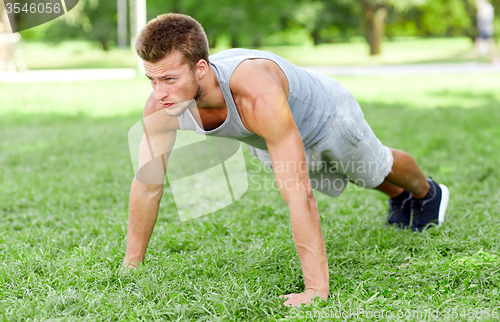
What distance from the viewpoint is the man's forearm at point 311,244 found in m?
2.42

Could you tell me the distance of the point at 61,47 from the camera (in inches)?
1289

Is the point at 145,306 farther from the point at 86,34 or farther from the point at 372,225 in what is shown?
the point at 86,34

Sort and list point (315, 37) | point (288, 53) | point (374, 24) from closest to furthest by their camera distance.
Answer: point (374, 24)
point (288, 53)
point (315, 37)

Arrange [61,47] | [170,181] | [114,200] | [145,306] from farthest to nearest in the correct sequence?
1. [61,47]
2. [170,181]
3. [114,200]
4. [145,306]

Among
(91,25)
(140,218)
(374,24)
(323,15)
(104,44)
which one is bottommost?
(104,44)

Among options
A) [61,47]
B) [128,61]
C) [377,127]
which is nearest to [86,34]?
[61,47]

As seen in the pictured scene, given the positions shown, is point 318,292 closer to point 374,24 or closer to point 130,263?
point 130,263

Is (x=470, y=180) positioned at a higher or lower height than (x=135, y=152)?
lower

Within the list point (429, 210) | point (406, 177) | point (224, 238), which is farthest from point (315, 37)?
point (224, 238)

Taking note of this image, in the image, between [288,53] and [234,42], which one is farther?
[234,42]

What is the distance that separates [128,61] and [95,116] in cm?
1609

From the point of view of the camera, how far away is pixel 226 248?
326 cm

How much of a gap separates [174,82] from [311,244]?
3.33 ft

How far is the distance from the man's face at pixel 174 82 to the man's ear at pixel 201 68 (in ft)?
0.08
